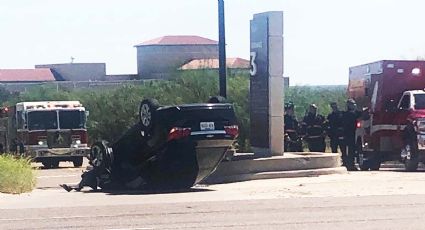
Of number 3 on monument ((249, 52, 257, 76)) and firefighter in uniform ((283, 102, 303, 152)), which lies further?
firefighter in uniform ((283, 102, 303, 152))

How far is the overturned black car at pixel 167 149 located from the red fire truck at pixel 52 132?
46.5 feet

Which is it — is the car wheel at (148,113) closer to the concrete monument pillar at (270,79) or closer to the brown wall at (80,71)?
the concrete monument pillar at (270,79)

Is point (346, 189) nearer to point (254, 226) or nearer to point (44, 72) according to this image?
point (254, 226)

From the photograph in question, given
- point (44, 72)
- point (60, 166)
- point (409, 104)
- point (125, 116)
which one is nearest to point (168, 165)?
point (409, 104)

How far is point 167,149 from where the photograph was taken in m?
19.0

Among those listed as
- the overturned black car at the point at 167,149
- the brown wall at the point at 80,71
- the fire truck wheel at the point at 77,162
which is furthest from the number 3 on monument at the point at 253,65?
the brown wall at the point at 80,71

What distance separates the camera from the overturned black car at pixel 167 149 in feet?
62.0

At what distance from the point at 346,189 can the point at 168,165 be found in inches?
138

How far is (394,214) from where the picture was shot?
14.3 meters

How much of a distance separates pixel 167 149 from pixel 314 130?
8.36 m

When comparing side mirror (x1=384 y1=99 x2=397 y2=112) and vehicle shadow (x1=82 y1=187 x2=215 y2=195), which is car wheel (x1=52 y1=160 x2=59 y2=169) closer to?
side mirror (x1=384 y1=99 x2=397 y2=112)

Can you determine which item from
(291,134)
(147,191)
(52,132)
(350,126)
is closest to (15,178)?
(147,191)

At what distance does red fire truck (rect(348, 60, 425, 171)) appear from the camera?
83.0 feet

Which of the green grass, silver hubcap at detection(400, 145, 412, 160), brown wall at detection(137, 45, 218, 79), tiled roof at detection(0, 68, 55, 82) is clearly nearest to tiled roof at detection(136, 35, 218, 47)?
brown wall at detection(137, 45, 218, 79)
